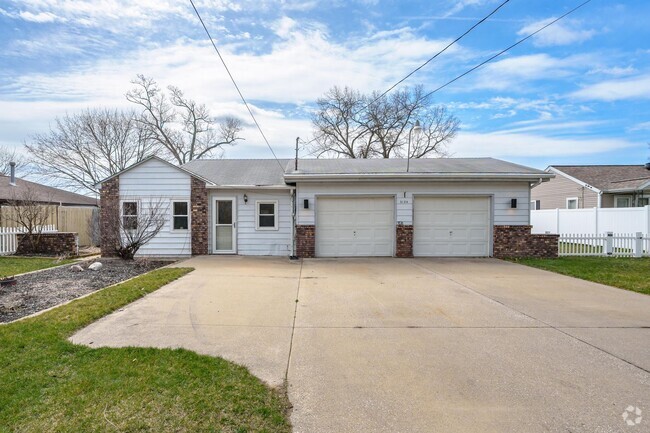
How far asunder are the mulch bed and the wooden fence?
7.19 meters

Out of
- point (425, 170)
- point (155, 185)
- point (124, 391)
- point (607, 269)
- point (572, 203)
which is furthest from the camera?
point (572, 203)

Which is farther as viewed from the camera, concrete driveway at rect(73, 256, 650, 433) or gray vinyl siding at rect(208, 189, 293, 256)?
gray vinyl siding at rect(208, 189, 293, 256)

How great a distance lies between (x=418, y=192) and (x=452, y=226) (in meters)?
1.65

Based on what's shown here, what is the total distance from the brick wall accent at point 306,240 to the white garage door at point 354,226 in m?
0.21

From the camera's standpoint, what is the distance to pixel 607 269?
9820 mm

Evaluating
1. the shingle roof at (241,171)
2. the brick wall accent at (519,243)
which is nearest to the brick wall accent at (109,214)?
the shingle roof at (241,171)

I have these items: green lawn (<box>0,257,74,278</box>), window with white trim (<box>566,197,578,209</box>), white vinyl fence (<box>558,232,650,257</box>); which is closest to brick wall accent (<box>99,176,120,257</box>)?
green lawn (<box>0,257,74,278</box>)

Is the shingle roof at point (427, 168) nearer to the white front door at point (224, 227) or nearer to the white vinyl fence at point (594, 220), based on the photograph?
the white front door at point (224, 227)

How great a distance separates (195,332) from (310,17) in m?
8.07

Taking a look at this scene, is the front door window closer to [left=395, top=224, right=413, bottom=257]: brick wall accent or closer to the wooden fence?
[left=395, top=224, right=413, bottom=257]: brick wall accent

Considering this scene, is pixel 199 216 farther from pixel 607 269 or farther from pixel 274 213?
pixel 607 269

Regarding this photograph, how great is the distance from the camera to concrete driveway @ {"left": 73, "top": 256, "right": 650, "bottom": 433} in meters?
2.83

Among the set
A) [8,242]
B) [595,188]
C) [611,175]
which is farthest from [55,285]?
[611,175]

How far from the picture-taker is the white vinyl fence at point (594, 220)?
15766 millimetres
